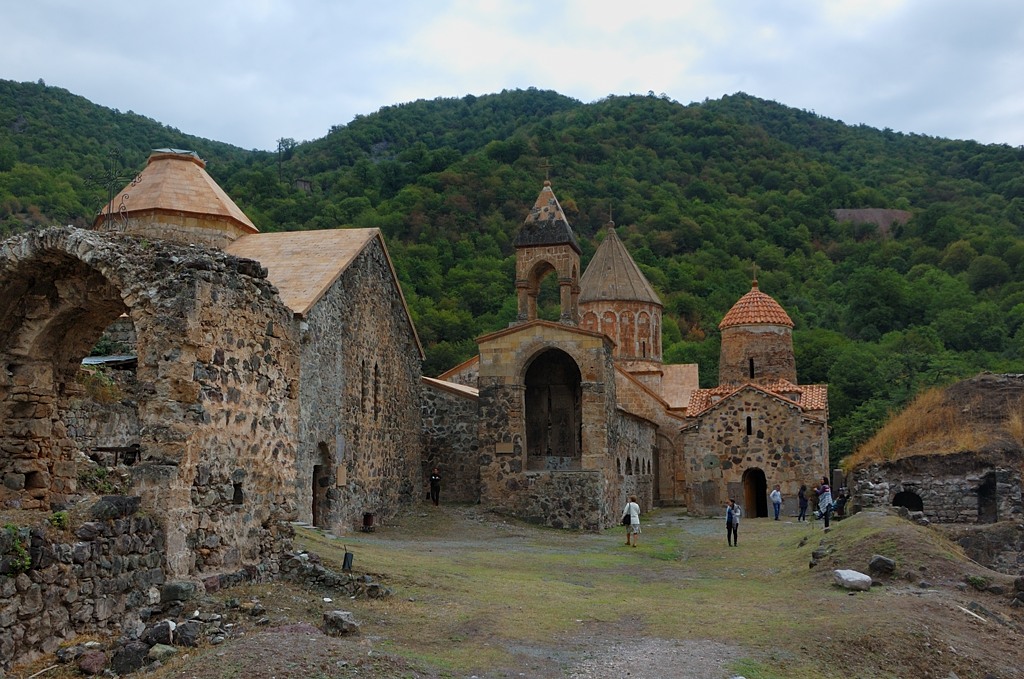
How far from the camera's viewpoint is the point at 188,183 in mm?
20734

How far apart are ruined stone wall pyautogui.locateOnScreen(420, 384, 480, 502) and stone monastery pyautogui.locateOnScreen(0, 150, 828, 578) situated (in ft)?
0.13

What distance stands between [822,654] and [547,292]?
49.8 meters

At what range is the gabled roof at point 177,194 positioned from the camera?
781 inches

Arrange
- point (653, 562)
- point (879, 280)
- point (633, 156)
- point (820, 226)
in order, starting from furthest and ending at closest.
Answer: point (633, 156), point (820, 226), point (879, 280), point (653, 562)

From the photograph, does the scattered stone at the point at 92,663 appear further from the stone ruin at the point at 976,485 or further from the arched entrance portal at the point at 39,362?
the stone ruin at the point at 976,485

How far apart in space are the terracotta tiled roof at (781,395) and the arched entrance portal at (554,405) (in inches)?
155

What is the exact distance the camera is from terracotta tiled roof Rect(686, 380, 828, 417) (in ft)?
84.1

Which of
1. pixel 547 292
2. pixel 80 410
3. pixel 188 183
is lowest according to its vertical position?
pixel 80 410

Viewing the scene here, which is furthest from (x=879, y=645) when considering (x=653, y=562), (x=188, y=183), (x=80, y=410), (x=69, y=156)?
(x=69, y=156)

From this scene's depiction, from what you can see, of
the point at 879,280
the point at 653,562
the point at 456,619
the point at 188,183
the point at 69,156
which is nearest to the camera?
the point at 456,619

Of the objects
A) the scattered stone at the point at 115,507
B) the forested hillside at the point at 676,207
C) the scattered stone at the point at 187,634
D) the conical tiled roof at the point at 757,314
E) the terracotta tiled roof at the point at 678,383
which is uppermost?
the forested hillside at the point at 676,207

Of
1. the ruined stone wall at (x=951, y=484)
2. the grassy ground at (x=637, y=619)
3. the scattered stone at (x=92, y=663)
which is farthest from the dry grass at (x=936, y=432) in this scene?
the scattered stone at (x=92, y=663)

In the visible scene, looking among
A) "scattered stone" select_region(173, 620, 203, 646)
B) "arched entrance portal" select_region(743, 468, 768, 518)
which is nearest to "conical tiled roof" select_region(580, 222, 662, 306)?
"arched entrance portal" select_region(743, 468, 768, 518)

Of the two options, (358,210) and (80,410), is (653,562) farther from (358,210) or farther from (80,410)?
(358,210)
